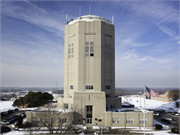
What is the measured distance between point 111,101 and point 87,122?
32.3 ft

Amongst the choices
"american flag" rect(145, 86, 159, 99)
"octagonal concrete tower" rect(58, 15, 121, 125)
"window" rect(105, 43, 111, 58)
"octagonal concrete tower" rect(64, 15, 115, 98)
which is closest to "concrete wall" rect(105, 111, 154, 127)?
"octagonal concrete tower" rect(58, 15, 121, 125)

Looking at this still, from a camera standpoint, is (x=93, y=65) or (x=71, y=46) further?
(x=71, y=46)

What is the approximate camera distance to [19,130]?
36156 millimetres

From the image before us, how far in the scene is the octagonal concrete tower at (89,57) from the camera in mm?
45094

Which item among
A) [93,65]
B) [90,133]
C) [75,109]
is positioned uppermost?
[93,65]

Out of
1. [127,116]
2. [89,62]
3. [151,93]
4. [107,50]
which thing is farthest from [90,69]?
[151,93]

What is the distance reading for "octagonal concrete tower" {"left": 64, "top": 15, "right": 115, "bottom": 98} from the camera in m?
45.1

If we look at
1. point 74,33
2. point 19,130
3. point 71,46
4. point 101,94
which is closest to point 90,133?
point 101,94

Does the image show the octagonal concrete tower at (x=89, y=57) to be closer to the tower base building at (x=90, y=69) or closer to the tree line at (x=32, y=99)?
the tower base building at (x=90, y=69)

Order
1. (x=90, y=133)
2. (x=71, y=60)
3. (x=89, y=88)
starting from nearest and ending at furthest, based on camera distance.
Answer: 1. (x=90, y=133)
2. (x=89, y=88)
3. (x=71, y=60)

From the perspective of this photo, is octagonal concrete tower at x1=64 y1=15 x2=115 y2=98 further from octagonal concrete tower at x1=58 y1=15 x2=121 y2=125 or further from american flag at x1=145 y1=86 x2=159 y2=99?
american flag at x1=145 y1=86 x2=159 y2=99

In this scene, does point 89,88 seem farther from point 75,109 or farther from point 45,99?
point 45,99

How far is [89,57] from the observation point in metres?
45.7

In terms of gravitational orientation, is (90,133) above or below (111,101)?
below
